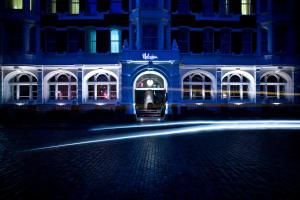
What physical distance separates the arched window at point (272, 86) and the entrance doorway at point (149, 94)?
10867mm

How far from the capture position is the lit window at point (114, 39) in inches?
1324

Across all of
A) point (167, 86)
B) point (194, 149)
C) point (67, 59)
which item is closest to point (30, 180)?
point (194, 149)

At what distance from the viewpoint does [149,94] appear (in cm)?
3322

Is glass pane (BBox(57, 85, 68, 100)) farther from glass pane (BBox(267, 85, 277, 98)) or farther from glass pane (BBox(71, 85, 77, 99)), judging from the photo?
glass pane (BBox(267, 85, 277, 98))

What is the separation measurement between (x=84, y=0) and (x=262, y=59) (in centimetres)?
1961

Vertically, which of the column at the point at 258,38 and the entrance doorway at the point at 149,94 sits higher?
the column at the point at 258,38

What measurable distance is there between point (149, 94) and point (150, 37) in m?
5.80

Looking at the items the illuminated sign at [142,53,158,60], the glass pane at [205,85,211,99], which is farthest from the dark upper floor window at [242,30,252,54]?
the illuminated sign at [142,53,158,60]

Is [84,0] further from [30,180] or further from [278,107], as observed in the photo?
[30,180]

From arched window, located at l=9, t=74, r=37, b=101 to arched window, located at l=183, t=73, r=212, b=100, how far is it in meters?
16.0

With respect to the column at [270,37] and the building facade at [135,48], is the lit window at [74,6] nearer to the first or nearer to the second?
the building facade at [135,48]

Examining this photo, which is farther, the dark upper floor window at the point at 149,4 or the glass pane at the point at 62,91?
the glass pane at the point at 62,91

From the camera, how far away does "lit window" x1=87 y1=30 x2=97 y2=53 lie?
111 feet

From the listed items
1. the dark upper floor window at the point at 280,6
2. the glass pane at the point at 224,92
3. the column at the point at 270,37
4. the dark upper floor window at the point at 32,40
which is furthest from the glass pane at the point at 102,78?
the dark upper floor window at the point at 280,6
